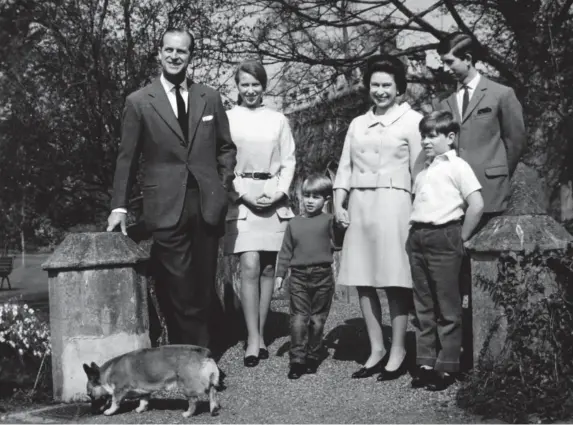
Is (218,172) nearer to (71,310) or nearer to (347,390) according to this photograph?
(71,310)

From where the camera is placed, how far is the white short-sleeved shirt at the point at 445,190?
4.84 metres

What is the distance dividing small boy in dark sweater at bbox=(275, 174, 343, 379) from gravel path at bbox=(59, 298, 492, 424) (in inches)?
10.8

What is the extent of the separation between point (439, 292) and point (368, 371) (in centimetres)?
79

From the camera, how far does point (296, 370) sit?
5.38 meters

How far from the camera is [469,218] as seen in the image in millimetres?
4801

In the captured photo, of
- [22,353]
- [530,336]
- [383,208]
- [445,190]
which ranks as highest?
[445,190]

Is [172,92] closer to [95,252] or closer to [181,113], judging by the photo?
[181,113]

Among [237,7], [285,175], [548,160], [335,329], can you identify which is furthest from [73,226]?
[548,160]

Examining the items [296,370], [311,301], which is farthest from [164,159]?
[296,370]

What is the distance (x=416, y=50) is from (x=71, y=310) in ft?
25.0

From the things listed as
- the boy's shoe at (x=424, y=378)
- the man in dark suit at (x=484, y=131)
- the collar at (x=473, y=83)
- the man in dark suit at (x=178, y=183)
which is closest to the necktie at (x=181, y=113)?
the man in dark suit at (x=178, y=183)

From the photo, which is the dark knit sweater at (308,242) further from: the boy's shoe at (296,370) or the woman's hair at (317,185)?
the boy's shoe at (296,370)

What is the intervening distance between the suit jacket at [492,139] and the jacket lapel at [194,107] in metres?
1.67

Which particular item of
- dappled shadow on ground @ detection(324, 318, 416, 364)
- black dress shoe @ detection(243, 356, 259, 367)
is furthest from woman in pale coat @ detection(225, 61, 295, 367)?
dappled shadow on ground @ detection(324, 318, 416, 364)
